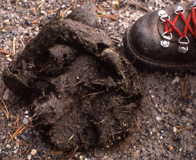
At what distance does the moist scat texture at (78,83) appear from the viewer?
5.98 ft

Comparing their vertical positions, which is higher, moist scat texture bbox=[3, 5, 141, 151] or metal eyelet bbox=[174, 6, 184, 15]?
metal eyelet bbox=[174, 6, 184, 15]

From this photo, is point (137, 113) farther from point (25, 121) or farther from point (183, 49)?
point (25, 121)

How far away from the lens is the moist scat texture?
5.98 feet

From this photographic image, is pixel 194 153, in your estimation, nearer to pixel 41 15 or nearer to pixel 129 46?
pixel 129 46

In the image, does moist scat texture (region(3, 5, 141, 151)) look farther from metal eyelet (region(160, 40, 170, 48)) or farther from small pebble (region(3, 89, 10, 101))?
metal eyelet (region(160, 40, 170, 48))

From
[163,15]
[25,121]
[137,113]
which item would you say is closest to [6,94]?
[25,121]

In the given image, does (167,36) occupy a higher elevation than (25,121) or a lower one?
higher

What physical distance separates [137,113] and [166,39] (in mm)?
945

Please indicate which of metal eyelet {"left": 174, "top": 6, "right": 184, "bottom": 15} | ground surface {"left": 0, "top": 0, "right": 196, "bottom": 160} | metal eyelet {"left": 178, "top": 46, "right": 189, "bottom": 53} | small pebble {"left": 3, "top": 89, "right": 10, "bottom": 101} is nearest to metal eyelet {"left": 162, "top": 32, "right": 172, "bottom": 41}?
metal eyelet {"left": 178, "top": 46, "right": 189, "bottom": 53}

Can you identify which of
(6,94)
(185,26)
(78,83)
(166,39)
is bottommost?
(6,94)

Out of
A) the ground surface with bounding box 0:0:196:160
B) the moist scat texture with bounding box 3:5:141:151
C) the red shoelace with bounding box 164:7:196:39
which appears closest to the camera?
the moist scat texture with bounding box 3:5:141:151

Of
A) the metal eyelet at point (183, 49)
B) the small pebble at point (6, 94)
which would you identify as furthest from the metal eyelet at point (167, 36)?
the small pebble at point (6, 94)

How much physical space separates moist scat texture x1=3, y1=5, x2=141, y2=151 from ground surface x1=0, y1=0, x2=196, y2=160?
0.21m

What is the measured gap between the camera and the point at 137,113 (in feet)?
7.34
